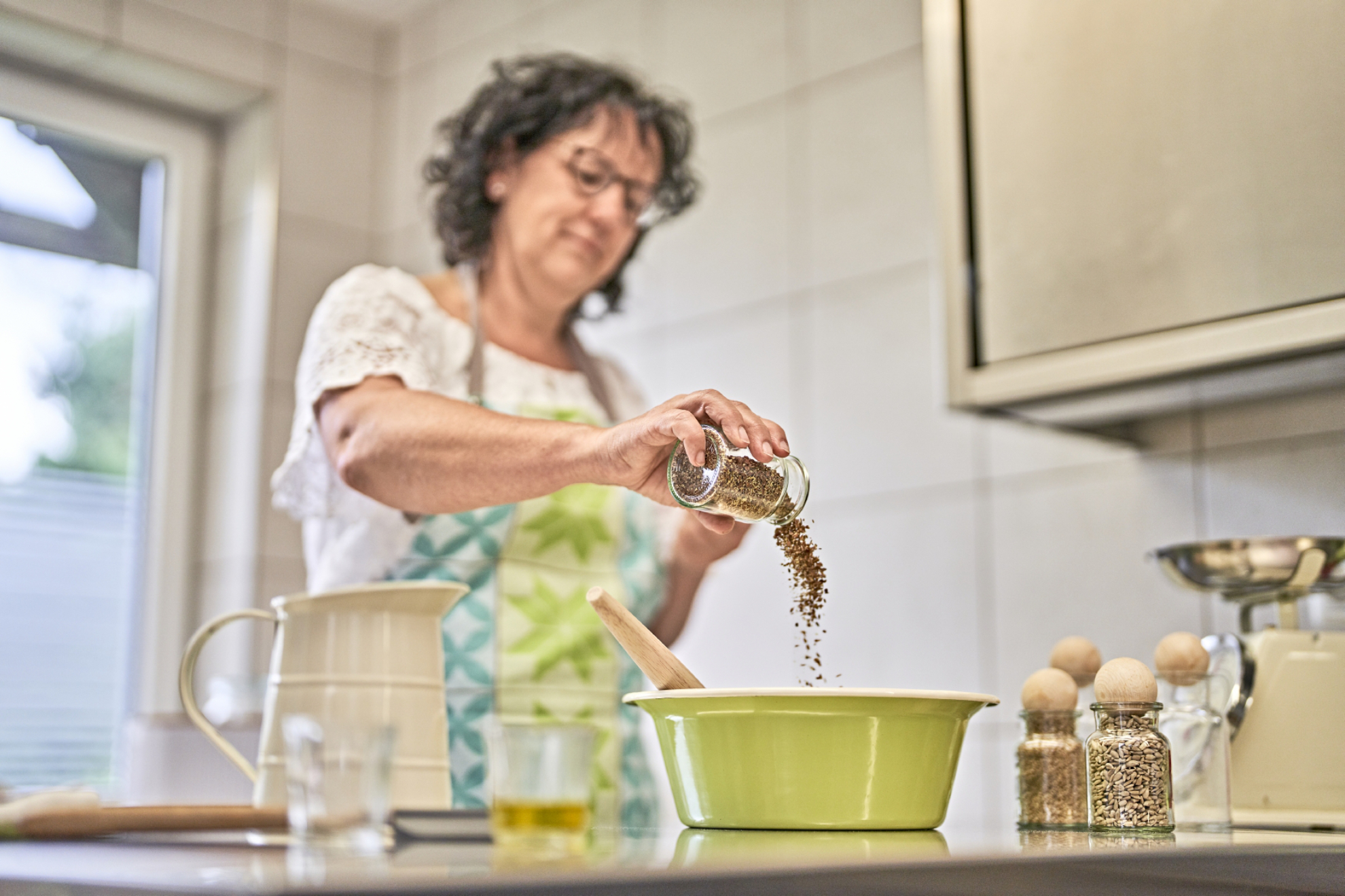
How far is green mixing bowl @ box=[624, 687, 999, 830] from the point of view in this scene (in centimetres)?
→ 71

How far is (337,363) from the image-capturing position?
42.2 inches

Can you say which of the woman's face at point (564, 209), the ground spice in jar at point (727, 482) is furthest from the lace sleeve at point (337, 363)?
the ground spice in jar at point (727, 482)

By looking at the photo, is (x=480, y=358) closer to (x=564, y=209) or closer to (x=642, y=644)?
(x=564, y=209)

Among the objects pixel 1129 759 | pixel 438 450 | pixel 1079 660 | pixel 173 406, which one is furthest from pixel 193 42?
pixel 1129 759

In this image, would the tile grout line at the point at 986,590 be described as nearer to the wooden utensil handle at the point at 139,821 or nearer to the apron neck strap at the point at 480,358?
the apron neck strap at the point at 480,358

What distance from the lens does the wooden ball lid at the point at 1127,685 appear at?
783 millimetres

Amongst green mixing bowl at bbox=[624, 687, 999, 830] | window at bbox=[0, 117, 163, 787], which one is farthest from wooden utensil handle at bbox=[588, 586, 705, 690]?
window at bbox=[0, 117, 163, 787]

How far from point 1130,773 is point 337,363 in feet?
2.15

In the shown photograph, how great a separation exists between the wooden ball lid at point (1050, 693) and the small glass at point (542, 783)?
432 millimetres

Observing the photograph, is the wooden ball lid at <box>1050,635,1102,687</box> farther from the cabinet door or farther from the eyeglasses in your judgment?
the eyeglasses

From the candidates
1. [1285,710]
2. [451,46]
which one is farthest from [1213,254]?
[451,46]

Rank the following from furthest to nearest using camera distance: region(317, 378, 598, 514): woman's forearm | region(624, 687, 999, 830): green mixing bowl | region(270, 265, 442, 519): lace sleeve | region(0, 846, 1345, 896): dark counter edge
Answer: region(270, 265, 442, 519): lace sleeve → region(317, 378, 598, 514): woman's forearm → region(624, 687, 999, 830): green mixing bowl → region(0, 846, 1345, 896): dark counter edge

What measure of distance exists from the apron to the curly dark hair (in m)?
0.07

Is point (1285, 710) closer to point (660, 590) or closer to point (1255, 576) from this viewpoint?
point (1255, 576)
